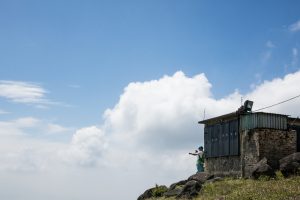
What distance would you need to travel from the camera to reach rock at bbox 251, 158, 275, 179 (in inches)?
1100

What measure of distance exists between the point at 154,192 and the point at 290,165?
10.5 meters

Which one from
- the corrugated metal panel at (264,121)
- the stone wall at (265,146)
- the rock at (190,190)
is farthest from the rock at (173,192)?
the corrugated metal panel at (264,121)

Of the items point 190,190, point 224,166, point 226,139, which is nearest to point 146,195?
point 190,190

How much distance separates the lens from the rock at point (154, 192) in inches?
1265

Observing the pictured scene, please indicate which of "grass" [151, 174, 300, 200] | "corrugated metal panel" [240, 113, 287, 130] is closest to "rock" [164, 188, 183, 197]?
"grass" [151, 174, 300, 200]

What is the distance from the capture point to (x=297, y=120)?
3250cm

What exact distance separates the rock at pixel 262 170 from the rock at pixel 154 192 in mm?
7404

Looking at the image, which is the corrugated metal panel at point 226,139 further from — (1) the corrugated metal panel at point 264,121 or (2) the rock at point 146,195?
(2) the rock at point 146,195

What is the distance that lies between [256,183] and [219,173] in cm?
726

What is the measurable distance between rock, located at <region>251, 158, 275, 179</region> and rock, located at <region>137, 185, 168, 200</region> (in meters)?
7.40

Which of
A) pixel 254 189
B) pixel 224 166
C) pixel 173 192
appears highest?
pixel 224 166

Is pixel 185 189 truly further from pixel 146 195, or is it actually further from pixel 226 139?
pixel 226 139

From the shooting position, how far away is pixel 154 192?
32.2m

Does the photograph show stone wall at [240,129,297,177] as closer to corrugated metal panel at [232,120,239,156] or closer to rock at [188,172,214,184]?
corrugated metal panel at [232,120,239,156]
